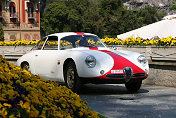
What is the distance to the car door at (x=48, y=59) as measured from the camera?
32.6 ft

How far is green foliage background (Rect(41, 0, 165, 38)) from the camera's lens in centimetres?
8456

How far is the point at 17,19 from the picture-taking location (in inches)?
2387

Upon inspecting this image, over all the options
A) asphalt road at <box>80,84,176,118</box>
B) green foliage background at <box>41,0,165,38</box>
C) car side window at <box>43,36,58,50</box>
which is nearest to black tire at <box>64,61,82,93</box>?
asphalt road at <box>80,84,176,118</box>

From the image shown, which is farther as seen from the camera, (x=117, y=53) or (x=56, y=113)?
(x=117, y=53)

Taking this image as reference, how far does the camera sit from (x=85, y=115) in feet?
13.0

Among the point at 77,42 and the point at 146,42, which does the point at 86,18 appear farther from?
the point at 77,42

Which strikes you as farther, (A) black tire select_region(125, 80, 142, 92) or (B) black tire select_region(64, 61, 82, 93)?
(A) black tire select_region(125, 80, 142, 92)

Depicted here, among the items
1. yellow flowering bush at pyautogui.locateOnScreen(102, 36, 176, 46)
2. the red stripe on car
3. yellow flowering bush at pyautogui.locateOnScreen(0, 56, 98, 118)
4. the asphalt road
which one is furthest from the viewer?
yellow flowering bush at pyautogui.locateOnScreen(102, 36, 176, 46)

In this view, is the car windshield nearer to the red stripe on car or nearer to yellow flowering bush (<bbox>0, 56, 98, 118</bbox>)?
the red stripe on car

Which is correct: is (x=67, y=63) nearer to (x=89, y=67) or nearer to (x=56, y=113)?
(x=89, y=67)

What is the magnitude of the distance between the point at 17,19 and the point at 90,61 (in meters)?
53.4

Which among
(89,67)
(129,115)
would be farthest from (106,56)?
(129,115)

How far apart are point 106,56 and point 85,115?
5066mm

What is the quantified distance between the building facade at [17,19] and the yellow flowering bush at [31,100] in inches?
2248
